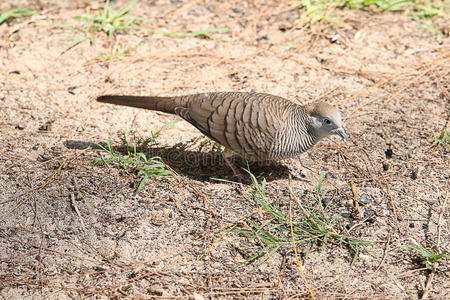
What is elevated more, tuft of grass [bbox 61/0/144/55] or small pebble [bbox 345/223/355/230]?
tuft of grass [bbox 61/0/144/55]

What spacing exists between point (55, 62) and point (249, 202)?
10.1 ft

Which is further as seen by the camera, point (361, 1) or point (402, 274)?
point (361, 1)

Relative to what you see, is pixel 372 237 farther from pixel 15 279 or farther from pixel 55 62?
pixel 55 62

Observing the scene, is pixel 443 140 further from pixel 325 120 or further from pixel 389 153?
pixel 325 120

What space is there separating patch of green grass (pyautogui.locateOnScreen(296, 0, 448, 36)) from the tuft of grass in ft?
7.31

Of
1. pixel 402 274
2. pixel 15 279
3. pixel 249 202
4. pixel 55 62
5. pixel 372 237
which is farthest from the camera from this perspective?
pixel 55 62

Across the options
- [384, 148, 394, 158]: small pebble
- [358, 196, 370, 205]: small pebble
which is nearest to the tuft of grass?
[384, 148, 394, 158]: small pebble

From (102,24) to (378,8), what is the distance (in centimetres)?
374

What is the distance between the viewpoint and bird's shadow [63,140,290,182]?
4215mm

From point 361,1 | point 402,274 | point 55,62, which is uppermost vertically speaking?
point 361,1

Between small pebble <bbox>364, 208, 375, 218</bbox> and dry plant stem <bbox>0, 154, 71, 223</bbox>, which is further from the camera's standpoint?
small pebble <bbox>364, 208, 375, 218</bbox>

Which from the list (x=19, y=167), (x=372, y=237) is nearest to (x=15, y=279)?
(x=19, y=167)

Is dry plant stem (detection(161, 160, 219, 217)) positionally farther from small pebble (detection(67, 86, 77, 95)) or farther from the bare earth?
small pebble (detection(67, 86, 77, 95))

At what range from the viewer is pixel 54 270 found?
3.14 meters
